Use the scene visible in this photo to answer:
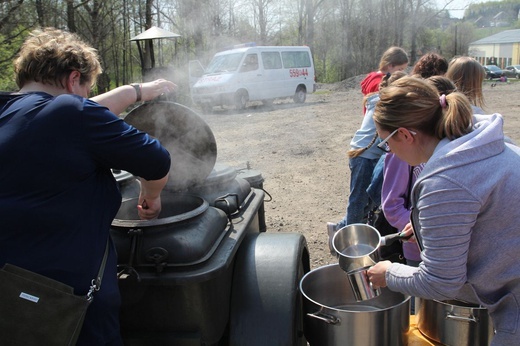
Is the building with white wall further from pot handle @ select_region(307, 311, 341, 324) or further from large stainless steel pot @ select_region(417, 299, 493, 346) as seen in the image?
pot handle @ select_region(307, 311, 341, 324)

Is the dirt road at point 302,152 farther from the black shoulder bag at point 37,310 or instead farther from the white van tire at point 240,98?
the black shoulder bag at point 37,310

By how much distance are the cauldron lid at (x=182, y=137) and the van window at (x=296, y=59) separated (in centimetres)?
1372

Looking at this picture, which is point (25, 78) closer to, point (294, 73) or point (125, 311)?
point (125, 311)

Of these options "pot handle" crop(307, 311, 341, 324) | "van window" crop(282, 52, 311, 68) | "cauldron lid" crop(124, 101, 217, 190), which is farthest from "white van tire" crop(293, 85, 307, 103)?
"pot handle" crop(307, 311, 341, 324)

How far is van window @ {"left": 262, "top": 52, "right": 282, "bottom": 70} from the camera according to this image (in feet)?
49.8

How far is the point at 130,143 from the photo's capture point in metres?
1.53

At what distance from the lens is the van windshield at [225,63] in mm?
14553

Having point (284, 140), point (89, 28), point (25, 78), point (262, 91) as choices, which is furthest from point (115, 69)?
point (25, 78)

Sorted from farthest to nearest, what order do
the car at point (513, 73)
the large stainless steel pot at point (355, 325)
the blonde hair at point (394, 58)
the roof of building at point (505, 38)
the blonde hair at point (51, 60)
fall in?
the roof of building at point (505, 38), the car at point (513, 73), the blonde hair at point (394, 58), the large stainless steel pot at point (355, 325), the blonde hair at point (51, 60)

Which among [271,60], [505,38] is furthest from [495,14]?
[271,60]

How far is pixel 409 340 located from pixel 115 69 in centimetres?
2025

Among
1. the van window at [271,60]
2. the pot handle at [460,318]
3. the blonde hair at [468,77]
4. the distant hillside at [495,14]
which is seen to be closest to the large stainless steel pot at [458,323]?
the pot handle at [460,318]

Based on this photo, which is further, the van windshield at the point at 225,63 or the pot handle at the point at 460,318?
the van windshield at the point at 225,63

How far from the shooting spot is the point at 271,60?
15.4 meters
